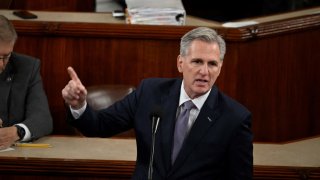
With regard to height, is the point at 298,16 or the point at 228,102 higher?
the point at 298,16

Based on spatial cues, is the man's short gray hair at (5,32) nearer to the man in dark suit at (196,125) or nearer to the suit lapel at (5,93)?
the suit lapel at (5,93)

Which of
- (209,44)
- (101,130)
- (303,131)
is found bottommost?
(303,131)

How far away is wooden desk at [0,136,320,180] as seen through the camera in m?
2.93

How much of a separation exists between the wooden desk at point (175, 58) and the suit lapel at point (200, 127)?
1.64 meters

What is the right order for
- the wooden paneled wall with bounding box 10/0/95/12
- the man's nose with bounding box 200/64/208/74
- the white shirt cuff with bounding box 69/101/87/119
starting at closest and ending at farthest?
the man's nose with bounding box 200/64/208/74
the white shirt cuff with bounding box 69/101/87/119
the wooden paneled wall with bounding box 10/0/95/12

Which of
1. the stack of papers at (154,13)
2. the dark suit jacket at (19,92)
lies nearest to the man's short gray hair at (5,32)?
the dark suit jacket at (19,92)

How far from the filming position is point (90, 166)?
2.97m

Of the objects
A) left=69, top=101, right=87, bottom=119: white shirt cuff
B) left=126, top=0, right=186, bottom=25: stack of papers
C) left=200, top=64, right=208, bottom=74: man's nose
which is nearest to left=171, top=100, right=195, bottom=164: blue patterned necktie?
left=200, top=64, right=208, bottom=74: man's nose

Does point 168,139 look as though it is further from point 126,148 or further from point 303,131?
point 303,131

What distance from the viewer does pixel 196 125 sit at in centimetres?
264

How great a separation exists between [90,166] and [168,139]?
0.46m

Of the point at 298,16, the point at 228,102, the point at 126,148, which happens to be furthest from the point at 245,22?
the point at 228,102

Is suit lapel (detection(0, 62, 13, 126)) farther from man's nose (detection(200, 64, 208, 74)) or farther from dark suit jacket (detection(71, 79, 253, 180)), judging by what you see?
man's nose (detection(200, 64, 208, 74))

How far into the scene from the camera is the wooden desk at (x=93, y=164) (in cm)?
293
